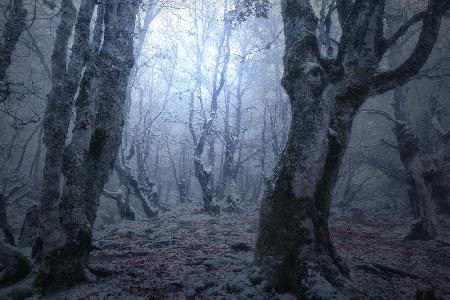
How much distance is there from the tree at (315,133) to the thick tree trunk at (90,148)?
292cm

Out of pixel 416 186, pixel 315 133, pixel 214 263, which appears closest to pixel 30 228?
pixel 214 263

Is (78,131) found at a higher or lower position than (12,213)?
higher

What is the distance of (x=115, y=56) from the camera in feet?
20.6

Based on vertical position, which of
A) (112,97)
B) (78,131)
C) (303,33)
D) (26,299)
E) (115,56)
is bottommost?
(26,299)

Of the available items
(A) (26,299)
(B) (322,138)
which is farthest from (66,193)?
(B) (322,138)

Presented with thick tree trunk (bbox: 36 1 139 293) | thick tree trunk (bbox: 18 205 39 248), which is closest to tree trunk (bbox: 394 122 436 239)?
thick tree trunk (bbox: 36 1 139 293)

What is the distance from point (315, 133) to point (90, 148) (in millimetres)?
3863

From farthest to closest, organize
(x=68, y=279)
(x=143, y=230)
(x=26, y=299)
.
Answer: (x=143, y=230), (x=68, y=279), (x=26, y=299)

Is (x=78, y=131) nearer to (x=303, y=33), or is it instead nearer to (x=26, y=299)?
(x=26, y=299)

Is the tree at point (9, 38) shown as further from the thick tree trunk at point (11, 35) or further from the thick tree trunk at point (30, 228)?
the thick tree trunk at point (30, 228)

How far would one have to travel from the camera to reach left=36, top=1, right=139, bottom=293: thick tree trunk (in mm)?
5145

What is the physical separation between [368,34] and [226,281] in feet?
16.1

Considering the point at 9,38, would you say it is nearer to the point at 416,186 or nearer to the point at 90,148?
the point at 90,148

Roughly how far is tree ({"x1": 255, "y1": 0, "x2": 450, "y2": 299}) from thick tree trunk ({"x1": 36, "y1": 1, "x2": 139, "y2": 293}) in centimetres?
292
